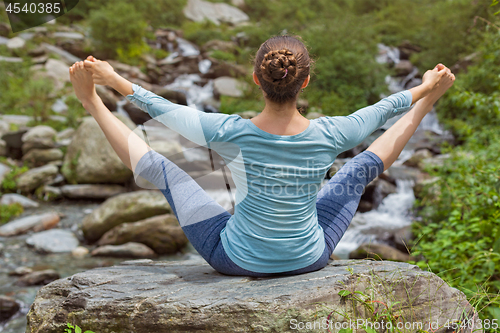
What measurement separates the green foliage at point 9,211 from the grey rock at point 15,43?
1004 centimetres

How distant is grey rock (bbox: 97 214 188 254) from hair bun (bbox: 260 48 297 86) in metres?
3.83

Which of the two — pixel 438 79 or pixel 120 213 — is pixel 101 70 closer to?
A: pixel 438 79

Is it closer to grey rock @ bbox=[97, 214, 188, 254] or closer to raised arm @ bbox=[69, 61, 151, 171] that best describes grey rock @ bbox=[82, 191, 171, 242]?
grey rock @ bbox=[97, 214, 188, 254]

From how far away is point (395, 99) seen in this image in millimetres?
1707

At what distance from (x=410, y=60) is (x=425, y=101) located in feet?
41.2

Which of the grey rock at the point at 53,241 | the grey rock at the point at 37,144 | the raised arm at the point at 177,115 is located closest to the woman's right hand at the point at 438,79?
the raised arm at the point at 177,115

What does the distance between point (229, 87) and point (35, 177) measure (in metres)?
6.29

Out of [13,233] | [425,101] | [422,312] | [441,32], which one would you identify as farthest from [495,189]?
[441,32]

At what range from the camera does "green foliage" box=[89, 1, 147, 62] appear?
13898 mm

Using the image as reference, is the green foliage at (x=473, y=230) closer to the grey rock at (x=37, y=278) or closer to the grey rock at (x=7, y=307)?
the grey rock at (x=7, y=307)

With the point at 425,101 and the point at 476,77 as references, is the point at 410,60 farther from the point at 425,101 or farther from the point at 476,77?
the point at 425,101

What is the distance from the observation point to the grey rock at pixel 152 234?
479 cm

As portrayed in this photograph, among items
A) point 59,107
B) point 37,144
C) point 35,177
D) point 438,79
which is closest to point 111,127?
point 438,79

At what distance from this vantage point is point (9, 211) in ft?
18.8
